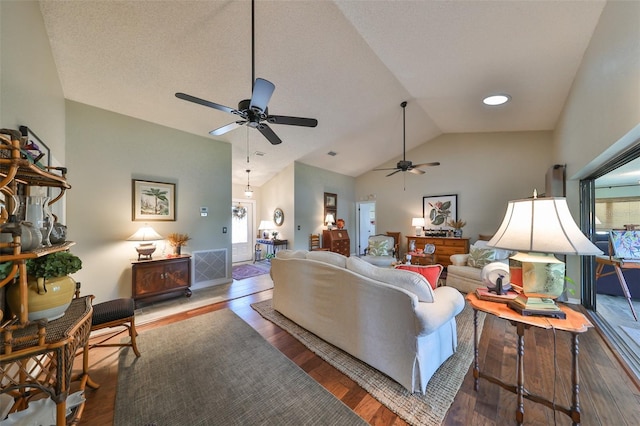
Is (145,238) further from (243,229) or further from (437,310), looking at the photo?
(437,310)

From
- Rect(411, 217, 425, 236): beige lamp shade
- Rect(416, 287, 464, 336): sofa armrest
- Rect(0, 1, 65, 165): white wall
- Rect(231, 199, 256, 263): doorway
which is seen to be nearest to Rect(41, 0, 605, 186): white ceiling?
Rect(0, 1, 65, 165): white wall

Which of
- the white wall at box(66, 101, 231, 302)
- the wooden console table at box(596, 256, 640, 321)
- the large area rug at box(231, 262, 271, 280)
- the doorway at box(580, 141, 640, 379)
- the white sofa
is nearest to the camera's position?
the white sofa

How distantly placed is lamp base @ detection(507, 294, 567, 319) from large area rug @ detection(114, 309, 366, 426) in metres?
1.24

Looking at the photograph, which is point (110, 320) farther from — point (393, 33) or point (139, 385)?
point (393, 33)

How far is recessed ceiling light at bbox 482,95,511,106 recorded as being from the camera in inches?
127

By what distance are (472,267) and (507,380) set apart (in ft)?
7.91

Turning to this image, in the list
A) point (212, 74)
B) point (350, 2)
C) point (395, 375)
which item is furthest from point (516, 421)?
point (212, 74)

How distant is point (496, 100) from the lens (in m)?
3.31

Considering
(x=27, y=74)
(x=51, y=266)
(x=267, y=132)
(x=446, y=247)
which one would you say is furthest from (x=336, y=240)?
(x=27, y=74)

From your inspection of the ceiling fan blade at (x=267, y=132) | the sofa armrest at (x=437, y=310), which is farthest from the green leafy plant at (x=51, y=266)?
the sofa armrest at (x=437, y=310)

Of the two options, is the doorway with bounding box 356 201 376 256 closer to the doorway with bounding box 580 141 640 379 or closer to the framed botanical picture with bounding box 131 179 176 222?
the doorway with bounding box 580 141 640 379

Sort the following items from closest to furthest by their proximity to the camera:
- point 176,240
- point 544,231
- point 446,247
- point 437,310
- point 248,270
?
point 544,231 < point 437,310 < point 176,240 < point 446,247 < point 248,270

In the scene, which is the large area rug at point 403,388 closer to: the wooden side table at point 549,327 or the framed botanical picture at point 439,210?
the wooden side table at point 549,327

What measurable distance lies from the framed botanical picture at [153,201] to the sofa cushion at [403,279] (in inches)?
135
